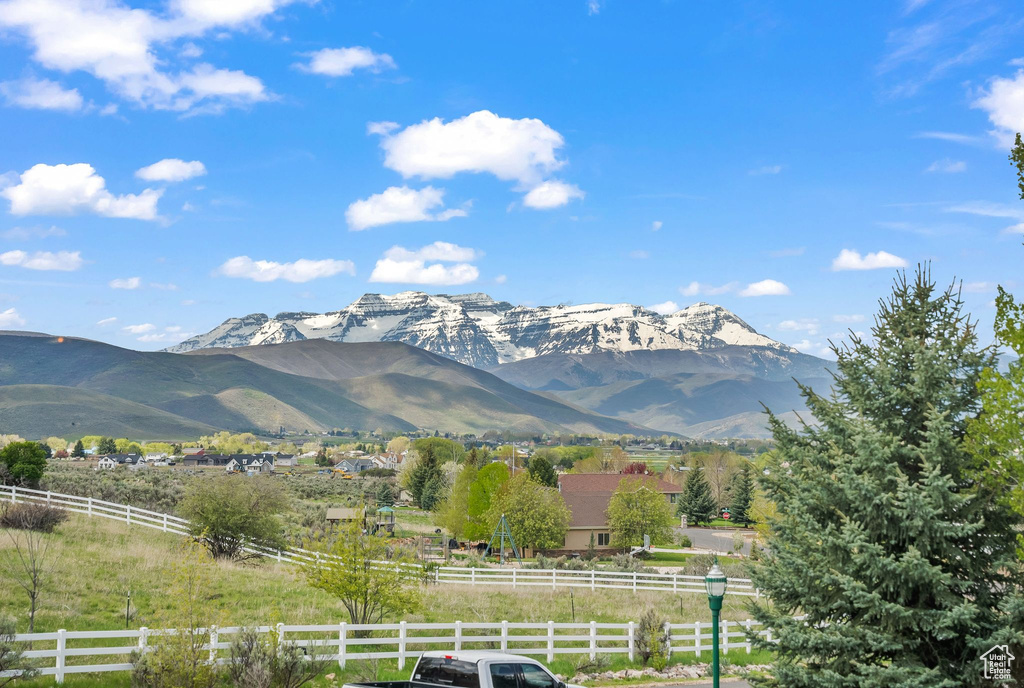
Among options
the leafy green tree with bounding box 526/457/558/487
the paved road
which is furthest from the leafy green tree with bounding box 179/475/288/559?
the leafy green tree with bounding box 526/457/558/487

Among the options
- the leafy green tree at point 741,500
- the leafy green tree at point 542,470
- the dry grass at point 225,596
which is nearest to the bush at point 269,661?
the dry grass at point 225,596

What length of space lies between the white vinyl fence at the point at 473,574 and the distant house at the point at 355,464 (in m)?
139

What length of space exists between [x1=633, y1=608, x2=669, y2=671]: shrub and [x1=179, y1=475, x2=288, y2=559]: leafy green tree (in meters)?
19.1

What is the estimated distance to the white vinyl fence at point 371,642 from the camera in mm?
16688

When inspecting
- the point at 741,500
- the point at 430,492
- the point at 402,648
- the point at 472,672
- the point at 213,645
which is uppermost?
the point at 472,672

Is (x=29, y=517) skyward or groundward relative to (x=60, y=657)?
skyward

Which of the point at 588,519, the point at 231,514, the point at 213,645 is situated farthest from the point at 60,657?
the point at 588,519

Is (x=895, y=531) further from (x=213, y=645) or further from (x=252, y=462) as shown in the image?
(x=252, y=462)

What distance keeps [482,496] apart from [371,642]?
44.4 metres

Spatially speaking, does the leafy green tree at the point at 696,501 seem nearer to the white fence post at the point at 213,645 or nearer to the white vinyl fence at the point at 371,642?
the white vinyl fence at the point at 371,642

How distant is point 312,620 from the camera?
25.0 m

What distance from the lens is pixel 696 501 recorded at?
102 metres

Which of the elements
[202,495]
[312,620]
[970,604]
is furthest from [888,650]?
[202,495]

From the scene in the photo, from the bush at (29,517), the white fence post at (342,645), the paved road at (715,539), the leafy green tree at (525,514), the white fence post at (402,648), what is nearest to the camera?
the white fence post at (342,645)
